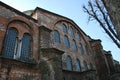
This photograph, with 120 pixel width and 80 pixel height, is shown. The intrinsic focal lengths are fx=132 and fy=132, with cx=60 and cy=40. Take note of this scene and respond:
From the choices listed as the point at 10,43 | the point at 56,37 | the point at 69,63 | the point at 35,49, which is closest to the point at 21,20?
the point at 10,43

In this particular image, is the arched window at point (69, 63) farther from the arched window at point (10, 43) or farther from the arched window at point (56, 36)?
the arched window at point (10, 43)

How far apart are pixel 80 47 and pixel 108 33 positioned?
7631mm

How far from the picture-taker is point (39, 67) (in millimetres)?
9648

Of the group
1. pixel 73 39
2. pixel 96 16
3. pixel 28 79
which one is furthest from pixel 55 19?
pixel 28 79

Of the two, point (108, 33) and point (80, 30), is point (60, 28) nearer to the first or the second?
point (80, 30)

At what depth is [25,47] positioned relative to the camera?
10414mm

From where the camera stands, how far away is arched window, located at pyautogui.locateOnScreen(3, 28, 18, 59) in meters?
9.20

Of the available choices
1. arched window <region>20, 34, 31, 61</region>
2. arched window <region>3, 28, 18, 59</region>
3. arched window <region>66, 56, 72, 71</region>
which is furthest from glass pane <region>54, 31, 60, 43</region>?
arched window <region>3, 28, 18, 59</region>

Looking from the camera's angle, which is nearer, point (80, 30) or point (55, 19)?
point (55, 19)

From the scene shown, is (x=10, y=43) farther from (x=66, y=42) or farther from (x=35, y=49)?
(x=66, y=42)

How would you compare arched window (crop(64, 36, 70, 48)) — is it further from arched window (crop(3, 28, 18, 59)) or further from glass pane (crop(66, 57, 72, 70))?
arched window (crop(3, 28, 18, 59))

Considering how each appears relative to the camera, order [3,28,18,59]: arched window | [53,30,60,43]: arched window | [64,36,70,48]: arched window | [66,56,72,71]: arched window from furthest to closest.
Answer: [64,36,70,48]: arched window < [53,30,60,43]: arched window < [66,56,72,71]: arched window < [3,28,18,59]: arched window

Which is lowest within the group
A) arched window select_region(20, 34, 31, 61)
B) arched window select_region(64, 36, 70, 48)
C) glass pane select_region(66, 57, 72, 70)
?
glass pane select_region(66, 57, 72, 70)

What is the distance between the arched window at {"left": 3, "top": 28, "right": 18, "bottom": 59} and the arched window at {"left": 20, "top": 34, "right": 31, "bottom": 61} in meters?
0.73
